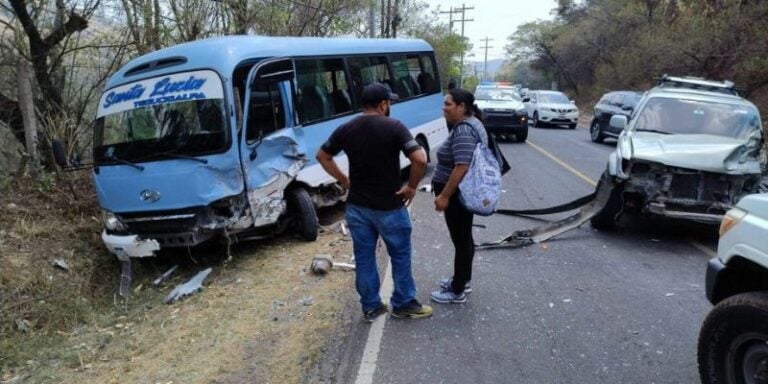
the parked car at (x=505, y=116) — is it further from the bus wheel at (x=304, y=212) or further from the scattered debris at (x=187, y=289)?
the scattered debris at (x=187, y=289)

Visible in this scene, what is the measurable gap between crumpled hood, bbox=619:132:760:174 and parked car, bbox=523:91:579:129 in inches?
605

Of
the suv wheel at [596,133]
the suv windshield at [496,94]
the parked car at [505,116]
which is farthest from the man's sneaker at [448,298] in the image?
the suv wheel at [596,133]

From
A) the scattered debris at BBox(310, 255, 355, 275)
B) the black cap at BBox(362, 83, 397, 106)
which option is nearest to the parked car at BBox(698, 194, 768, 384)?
the black cap at BBox(362, 83, 397, 106)

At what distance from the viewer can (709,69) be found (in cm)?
2105

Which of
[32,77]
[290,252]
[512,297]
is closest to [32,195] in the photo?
[32,77]

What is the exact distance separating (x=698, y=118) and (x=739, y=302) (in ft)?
17.7

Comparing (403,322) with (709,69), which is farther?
(709,69)

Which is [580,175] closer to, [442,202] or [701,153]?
[701,153]

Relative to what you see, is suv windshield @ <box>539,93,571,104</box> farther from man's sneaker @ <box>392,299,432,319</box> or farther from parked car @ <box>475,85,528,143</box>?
man's sneaker @ <box>392,299,432,319</box>

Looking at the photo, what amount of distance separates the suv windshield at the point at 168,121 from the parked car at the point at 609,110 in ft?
43.3

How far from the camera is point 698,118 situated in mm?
7367

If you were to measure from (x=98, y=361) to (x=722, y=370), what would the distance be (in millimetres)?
4276

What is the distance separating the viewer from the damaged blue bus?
5668 millimetres

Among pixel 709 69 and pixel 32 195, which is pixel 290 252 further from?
pixel 709 69
